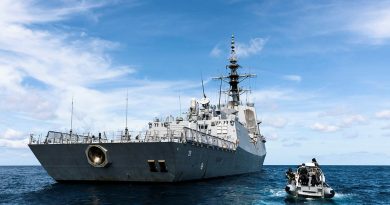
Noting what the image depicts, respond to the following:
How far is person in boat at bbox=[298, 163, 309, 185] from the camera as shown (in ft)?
96.7

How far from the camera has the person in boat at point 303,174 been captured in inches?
1161

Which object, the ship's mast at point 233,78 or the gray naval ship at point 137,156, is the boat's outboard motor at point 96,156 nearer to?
the gray naval ship at point 137,156

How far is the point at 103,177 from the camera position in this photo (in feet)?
119

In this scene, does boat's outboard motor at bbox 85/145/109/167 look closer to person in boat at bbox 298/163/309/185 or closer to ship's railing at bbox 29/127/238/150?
ship's railing at bbox 29/127/238/150

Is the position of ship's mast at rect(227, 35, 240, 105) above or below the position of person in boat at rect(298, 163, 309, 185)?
above

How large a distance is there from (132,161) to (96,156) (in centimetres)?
342

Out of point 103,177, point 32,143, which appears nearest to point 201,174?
point 103,177

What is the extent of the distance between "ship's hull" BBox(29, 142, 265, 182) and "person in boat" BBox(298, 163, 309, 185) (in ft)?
30.8

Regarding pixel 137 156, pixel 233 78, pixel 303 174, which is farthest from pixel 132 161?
pixel 233 78

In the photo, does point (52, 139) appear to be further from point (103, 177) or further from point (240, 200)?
point (240, 200)

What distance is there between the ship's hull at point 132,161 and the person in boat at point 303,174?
30.8 ft

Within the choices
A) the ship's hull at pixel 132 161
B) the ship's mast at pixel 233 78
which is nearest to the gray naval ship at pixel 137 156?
the ship's hull at pixel 132 161

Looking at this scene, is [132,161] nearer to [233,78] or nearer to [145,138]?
[145,138]

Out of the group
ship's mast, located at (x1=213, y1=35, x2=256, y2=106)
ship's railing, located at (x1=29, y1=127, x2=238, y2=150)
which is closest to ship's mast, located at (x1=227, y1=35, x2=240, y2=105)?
ship's mast, located at (x1=213, y1=35, x2=256, y2=106)
